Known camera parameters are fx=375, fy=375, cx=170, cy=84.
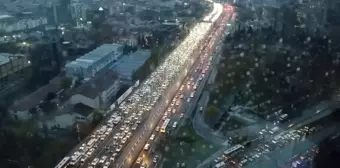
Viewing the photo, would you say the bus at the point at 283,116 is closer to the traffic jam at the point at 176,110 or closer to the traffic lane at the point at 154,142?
the traffic jam at the point at 176,110

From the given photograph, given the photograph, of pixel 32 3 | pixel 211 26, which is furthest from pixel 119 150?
pixel 32 3

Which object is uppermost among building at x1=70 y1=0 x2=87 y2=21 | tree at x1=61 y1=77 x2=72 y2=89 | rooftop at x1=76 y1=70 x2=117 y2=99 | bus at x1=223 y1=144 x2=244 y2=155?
building at x1=70 y1=0 x2=87 y2=21

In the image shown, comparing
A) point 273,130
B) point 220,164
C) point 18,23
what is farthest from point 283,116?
point 18,23

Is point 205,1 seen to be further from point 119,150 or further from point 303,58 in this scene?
point 119,150

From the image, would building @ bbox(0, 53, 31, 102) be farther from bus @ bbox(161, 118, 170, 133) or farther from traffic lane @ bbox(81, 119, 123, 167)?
bus @ bbox(161, 118, 170, 133)

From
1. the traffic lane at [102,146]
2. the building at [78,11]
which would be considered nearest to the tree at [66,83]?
the traffic lane at [102,146]

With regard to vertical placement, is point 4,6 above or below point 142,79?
above

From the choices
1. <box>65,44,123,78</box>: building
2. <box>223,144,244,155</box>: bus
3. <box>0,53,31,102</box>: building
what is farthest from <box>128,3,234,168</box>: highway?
<box>0,53,31,102</box>: building
